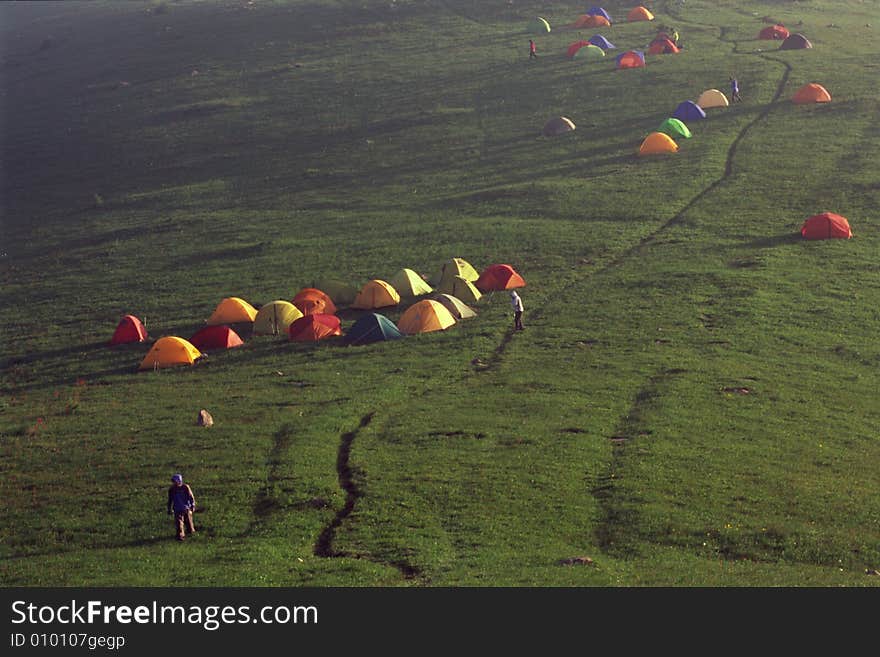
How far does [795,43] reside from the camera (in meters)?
118

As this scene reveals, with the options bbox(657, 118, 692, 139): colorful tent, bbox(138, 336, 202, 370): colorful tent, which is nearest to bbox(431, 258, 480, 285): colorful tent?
bbox(138, 336, 202, 370): colorful tent

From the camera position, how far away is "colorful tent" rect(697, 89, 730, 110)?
100000 millimetres

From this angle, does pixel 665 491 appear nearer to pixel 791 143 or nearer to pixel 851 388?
pixel 851 388

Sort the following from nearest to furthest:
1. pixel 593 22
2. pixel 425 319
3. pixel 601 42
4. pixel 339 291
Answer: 1. pixel 425 319
2. pixel 339 291
3. pixel 601 42
4. pixel 593 22

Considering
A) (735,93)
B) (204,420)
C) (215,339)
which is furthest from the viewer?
(735,93)

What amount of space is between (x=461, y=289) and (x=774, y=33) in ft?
248

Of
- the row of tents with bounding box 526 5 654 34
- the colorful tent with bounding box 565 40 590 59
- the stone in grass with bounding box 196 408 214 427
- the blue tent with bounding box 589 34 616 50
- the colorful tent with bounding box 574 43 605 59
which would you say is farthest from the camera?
the row of tents with bounding box 526 5 654 34

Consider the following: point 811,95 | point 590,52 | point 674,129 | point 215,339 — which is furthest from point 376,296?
point 590,52

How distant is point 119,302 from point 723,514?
147ft

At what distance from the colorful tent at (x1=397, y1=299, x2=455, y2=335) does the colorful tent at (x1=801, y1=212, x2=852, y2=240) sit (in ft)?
80.5

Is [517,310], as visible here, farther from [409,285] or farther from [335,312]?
Result: [335,312]

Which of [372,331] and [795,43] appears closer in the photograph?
[372,331]

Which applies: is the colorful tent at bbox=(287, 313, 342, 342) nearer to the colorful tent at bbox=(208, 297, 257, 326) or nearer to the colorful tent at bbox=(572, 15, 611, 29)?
the colorful tent at bbox=(208, 297, 257, 326)

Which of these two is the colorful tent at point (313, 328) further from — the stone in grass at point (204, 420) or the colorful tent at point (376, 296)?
the stone in grass at point (204, 420)
